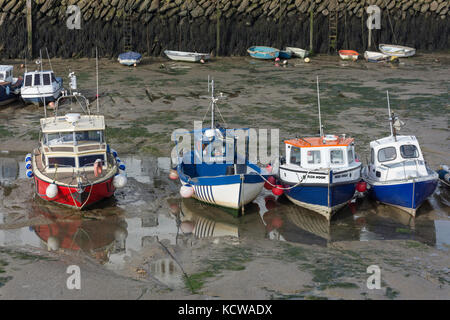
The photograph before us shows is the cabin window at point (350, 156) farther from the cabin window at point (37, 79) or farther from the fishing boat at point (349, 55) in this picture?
the fishing boat at point (349, 55)

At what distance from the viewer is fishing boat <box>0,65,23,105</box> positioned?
27.0 metres

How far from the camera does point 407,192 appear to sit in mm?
16172

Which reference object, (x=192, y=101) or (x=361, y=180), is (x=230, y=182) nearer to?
(x=361, y=180)

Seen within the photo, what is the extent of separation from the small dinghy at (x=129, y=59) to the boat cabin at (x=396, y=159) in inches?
794

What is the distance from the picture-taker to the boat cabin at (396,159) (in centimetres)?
1669

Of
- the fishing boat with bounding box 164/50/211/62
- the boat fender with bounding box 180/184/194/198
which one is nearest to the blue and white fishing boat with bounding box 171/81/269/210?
the boat fender with bounding box 180/184/194/198

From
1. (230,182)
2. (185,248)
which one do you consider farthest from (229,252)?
(230,182)

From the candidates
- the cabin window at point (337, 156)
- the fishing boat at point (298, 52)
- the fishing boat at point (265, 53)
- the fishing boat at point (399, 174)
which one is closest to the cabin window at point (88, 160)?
the cabin window at point (337, 156)

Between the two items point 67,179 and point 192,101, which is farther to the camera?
point 192,101

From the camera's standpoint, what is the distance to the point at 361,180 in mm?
17219

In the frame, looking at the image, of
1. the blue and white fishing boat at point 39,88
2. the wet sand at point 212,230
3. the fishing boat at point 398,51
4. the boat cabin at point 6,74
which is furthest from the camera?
the fishing boat at point 398,51

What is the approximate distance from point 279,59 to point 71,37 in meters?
11.5

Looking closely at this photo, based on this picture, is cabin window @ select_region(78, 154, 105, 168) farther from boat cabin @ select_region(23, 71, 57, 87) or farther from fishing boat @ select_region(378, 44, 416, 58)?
fishing boat @ select_region(378, 44, 416, 58)

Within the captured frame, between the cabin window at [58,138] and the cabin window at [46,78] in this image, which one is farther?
the cabin window at [46,78]
